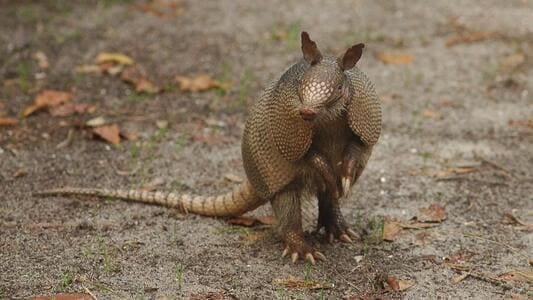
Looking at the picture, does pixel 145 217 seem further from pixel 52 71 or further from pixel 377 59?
pixel 377 59

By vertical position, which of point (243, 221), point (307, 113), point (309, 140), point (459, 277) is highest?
point (307, 113)

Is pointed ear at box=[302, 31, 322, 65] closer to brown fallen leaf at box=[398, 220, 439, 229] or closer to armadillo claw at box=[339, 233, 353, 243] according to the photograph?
armadillo claw at box=[339, 233, 353, 243]

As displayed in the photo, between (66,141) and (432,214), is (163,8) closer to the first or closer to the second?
(66,141)

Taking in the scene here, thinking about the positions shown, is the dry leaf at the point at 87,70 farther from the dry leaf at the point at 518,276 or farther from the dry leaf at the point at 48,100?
the dry leaf at the point at 518,276

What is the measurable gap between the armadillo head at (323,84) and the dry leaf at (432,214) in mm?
1478

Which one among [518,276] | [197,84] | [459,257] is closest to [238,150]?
[197,84]

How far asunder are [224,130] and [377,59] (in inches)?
92.1

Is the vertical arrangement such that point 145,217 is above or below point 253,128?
below

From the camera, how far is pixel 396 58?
8.41m

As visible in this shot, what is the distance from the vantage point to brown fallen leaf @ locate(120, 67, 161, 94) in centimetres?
745

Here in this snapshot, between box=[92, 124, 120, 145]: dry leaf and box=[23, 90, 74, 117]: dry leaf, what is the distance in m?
0.71

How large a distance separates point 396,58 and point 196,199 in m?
3.80

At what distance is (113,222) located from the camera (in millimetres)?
5168

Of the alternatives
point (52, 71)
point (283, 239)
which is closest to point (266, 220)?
point (283, 239)
